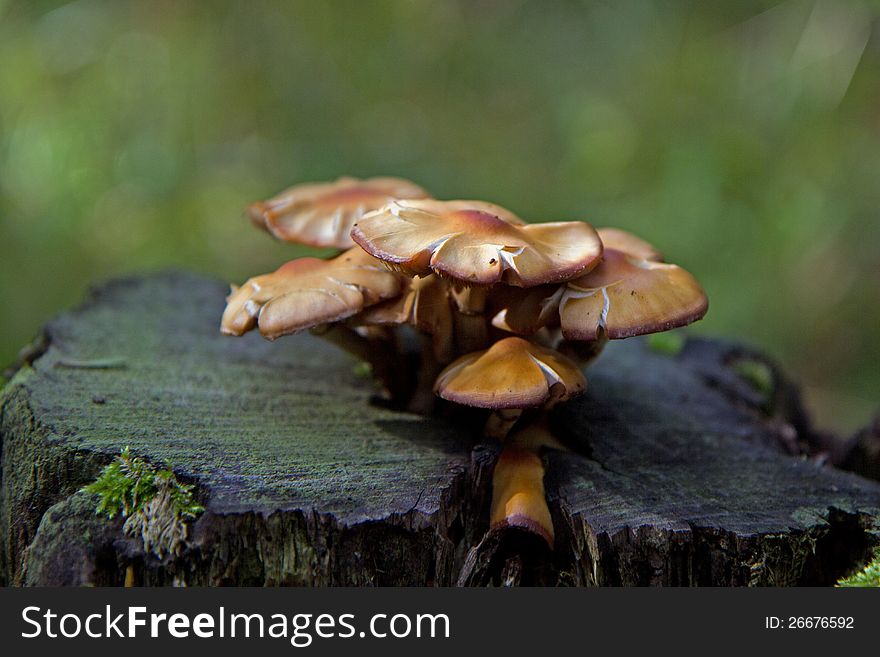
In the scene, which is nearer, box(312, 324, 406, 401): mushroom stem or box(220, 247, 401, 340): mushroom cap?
box(220, 247, 401, 340): mushroom cap

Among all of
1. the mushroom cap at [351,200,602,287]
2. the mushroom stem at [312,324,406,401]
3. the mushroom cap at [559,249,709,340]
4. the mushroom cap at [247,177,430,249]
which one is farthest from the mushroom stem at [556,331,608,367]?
the mushroom cap at [247,177,430,249]

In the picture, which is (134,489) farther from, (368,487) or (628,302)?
(628,302)

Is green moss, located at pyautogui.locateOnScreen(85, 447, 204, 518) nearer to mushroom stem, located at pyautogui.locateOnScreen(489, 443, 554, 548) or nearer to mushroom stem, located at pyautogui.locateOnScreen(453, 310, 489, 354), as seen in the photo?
mushroom stem, located at pyautogui.locateOnScreen(489, 443, 554, 548)

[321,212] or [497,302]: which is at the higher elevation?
[321,212]

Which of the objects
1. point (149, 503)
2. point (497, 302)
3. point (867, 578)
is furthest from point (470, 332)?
point (867, 578)

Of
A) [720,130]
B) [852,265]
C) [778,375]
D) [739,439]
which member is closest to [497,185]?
[720,130]

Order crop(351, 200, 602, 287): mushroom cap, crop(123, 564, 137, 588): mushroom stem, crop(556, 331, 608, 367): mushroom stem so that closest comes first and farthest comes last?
crop(123, 564, 137, 588): mushroom stem
crop(351, 200, 602, 287): mushroom cap
crop(556, 331, 608, 367): mushroom stem

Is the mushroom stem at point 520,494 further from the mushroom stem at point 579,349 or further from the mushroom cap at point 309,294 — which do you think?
the mushroom cap at point 309,294
